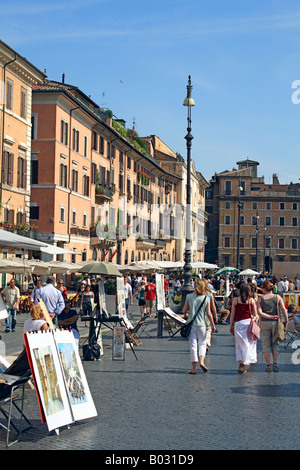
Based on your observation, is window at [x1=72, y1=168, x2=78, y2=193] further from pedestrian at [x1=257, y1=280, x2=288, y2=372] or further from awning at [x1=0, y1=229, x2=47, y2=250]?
pedestrian at [x1=257, y1=280, x2=288, y2=372]

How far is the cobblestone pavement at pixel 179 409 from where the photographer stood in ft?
23.4

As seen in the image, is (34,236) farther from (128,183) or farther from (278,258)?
(278,258)

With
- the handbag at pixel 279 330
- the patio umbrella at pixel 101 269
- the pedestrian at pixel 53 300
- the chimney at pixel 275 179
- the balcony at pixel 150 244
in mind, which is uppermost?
the chimney at pixel 275 179

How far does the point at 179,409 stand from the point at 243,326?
3.90 m

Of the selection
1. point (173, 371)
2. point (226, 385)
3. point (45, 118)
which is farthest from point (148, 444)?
point (45, 118)

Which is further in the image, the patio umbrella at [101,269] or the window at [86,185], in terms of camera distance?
the window at [86,185]

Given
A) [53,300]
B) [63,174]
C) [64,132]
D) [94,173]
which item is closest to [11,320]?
[53,300]

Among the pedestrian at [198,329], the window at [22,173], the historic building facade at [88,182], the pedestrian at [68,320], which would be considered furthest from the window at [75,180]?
the pedestrian at [198,329]

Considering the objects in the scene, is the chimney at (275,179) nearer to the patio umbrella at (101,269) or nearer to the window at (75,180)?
the window at (75,180)

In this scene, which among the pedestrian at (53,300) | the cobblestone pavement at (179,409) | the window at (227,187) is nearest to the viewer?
the cobblestone pavement at (179,409)

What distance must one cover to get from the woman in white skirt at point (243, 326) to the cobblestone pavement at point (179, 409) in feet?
1.04

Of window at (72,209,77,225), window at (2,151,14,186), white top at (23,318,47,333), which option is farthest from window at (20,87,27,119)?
white top at (23,318,47,333)

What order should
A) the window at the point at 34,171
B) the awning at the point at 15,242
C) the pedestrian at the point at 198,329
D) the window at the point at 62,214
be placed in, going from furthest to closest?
the window at the point at 62,214 < the window at the point at 34,171 < the awning at the point at 15,242 < the pedestrian at the point at 198,329
